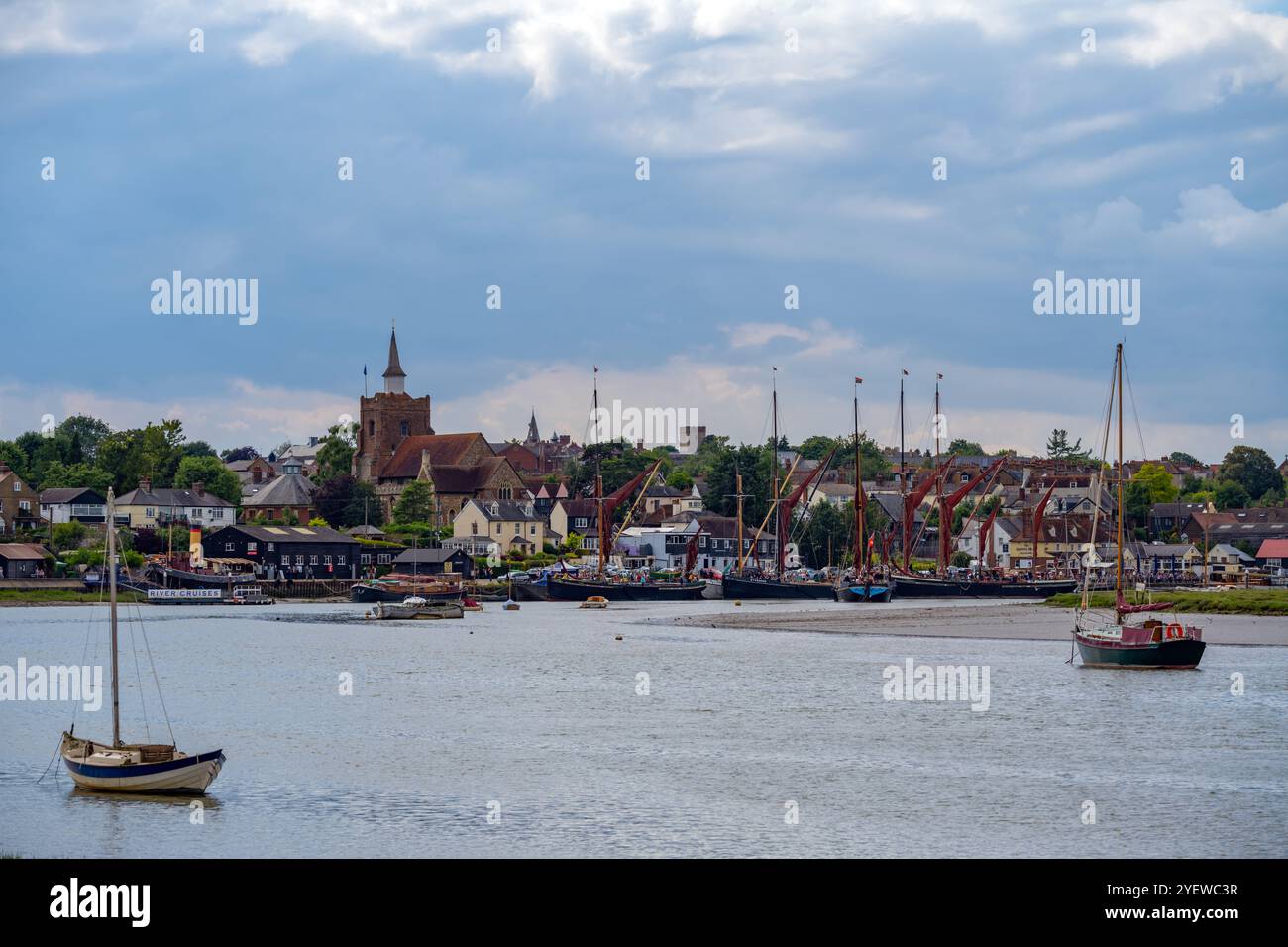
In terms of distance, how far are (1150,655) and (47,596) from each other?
10246 centimetres

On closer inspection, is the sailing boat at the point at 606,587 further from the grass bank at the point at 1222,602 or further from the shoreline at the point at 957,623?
the grass bank at the point at 1222,602

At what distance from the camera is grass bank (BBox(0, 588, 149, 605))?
139m

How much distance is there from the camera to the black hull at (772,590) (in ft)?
552

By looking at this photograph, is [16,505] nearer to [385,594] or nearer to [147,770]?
[385,594]

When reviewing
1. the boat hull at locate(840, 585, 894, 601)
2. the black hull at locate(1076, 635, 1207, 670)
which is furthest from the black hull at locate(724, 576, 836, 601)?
the black hull at locate(1076, 635, 1207, 670)

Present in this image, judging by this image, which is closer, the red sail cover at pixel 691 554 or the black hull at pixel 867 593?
the black hull at pixel 867 593

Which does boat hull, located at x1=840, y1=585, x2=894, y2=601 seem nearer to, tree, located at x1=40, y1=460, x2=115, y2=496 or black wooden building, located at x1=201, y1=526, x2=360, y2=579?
black wooden building, located at x1=201, y1=526, x2=360, y2=579

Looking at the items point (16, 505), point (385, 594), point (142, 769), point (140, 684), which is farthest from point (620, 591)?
point (142, 769)

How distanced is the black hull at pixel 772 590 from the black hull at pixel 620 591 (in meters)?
3.87

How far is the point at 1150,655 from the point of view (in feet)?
226

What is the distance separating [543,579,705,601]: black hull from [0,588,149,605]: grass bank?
40358 mm

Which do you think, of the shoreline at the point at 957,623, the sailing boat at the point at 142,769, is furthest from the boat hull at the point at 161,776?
the shoreline at the point at 957,623
